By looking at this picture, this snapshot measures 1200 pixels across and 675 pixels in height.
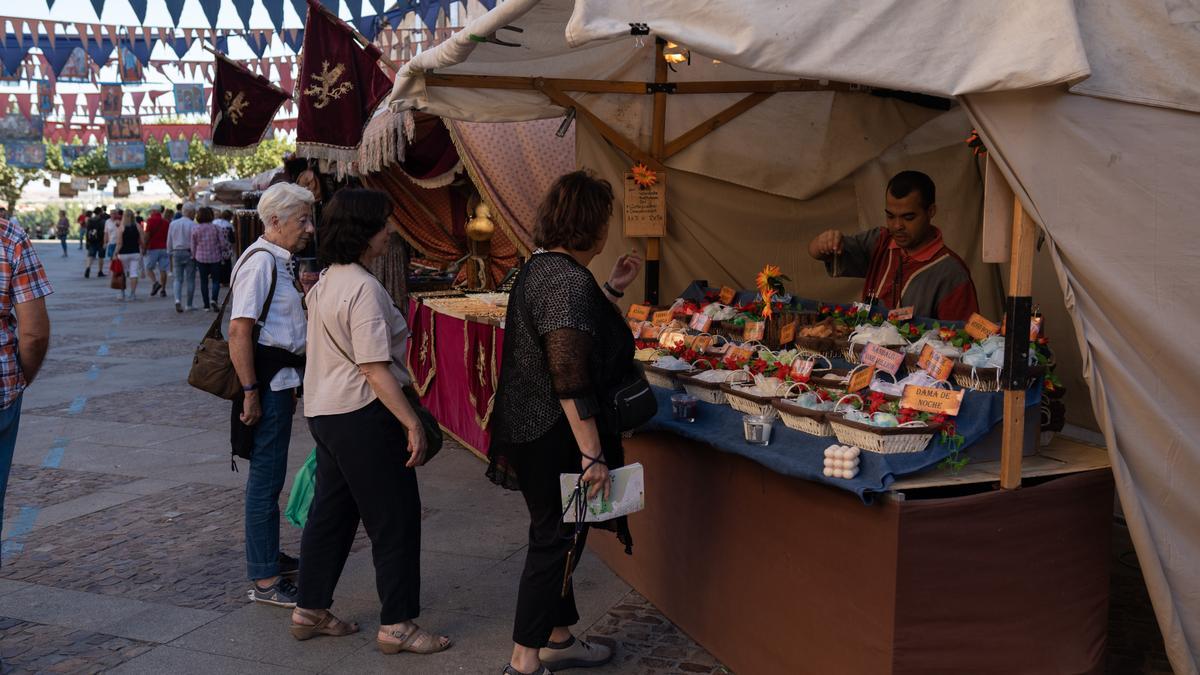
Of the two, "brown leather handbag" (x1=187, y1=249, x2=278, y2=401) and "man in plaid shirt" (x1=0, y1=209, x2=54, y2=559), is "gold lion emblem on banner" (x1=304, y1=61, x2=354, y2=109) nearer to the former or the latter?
"brown leather handbag" (x1=187, y1=249, x2=278, y2=401)

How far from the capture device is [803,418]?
336cm

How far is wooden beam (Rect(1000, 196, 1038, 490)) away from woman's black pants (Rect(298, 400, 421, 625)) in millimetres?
2181

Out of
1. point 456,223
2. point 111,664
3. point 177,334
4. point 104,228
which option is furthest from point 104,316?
point 111,664

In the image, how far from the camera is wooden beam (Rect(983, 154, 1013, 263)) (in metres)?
2.99

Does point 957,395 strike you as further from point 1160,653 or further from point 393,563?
point 393,563

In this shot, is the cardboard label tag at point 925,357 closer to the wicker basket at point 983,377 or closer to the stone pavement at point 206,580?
the wicker basket at point 983,377

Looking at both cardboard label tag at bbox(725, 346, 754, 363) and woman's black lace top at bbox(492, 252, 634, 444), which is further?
cardboard label tag at bbox(725, 346, 754, 363)

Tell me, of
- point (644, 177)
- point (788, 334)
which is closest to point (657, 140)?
point (644, 177)

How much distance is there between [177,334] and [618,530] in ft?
41.9

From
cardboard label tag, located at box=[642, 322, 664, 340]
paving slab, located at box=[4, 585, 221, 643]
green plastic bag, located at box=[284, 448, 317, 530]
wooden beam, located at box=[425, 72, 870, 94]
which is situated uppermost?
wooden beam, located at box=[425, 72, 870, 94]

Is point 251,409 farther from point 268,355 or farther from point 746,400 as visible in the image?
point 746,400

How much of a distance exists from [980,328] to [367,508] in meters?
2.40

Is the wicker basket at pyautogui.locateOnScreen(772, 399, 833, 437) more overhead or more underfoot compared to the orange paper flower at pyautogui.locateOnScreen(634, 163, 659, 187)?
more underfoot

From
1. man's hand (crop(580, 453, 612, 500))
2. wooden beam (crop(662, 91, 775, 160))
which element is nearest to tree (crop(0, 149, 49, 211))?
wooden beam (crop(662, 91, 775, 160))
